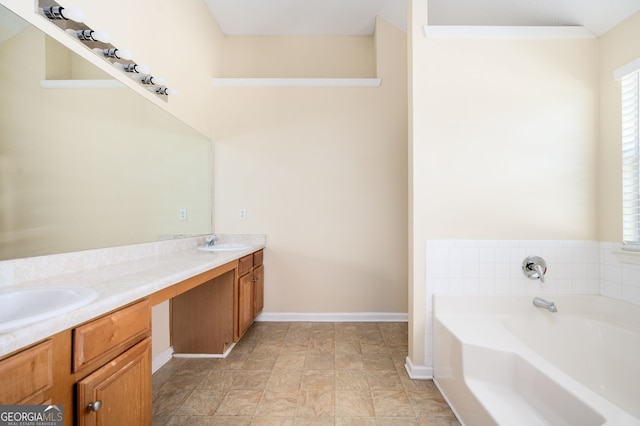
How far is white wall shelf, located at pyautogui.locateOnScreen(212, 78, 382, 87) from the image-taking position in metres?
2.95

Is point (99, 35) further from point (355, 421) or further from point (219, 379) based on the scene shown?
point (355, 421)

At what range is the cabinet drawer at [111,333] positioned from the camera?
32.2 inches

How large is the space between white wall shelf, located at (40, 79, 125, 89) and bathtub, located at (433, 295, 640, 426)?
7.67 ft

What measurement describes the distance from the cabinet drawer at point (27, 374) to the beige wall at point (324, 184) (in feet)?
7.36

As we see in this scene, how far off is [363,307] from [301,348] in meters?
A: 0.90

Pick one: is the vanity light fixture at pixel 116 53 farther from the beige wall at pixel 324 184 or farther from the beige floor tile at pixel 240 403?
the beige floor tile at pixel 240 403

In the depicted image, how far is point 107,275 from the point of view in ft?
4.17

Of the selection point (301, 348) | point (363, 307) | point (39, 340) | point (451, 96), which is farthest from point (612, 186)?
point (39, 340)

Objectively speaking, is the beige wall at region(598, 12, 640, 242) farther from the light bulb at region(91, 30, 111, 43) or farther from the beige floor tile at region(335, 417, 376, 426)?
the light bulb at region(91, 30, 111, 43)

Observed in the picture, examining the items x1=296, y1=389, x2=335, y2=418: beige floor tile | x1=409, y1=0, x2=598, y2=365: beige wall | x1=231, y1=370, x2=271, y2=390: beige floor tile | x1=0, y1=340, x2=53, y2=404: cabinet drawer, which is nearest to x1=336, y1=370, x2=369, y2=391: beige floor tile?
x1=296, y1=389, x2=335, y2=418: beige floor tile

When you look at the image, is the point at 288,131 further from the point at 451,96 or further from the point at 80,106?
the point at 80,106

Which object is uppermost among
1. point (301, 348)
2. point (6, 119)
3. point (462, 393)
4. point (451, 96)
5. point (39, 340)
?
point (451, 96)

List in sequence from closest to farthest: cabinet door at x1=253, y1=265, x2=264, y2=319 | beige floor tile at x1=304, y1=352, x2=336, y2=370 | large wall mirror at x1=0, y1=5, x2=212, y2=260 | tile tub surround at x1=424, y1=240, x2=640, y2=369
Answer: large wall mirror at x1=0, y1=5, x2=212, y2=260 → tile tub surround at x1=424, y1=240, x2=640, y2=369 → beige floor tile at x1=304, y1=352, x2=336, y2=370 → cabinet door at x1=253, y1=265, x2=264, y2=319

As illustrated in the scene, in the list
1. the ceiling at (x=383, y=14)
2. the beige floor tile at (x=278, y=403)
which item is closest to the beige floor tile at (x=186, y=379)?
the beige floor tile at (x=278, y=403)
